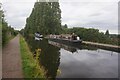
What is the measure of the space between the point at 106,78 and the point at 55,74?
2743 millimetres

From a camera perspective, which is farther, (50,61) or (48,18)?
(48,18)

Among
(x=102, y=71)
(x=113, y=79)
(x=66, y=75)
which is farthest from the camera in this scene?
(x=102, y=71)

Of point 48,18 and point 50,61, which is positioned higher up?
point 48,18

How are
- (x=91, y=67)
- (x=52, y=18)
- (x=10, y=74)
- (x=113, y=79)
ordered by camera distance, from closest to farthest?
(x=10, y=74) < (x=113, y=79) < (x=91, y=67) < (x=52, y=18)

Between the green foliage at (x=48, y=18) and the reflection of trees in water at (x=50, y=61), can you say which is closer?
the reflection of trees in water at (x=50, y=61)

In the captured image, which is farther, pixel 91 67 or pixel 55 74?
pixel 91 67

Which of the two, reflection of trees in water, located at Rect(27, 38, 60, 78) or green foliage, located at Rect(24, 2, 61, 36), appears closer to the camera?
reflection of trees in water, located at Rect(27, 38, 60, 78)

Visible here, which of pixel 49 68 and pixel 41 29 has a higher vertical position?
pixel 41 29

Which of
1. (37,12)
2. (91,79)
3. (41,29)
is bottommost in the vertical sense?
(91,79)

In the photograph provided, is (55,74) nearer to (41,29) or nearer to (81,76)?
(81,76)

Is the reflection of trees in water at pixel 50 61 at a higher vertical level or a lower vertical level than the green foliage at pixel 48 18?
lower

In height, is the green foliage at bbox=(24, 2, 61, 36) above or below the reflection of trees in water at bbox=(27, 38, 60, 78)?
above

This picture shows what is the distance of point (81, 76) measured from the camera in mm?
11508

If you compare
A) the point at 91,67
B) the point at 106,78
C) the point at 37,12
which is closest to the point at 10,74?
the point at 106,78
